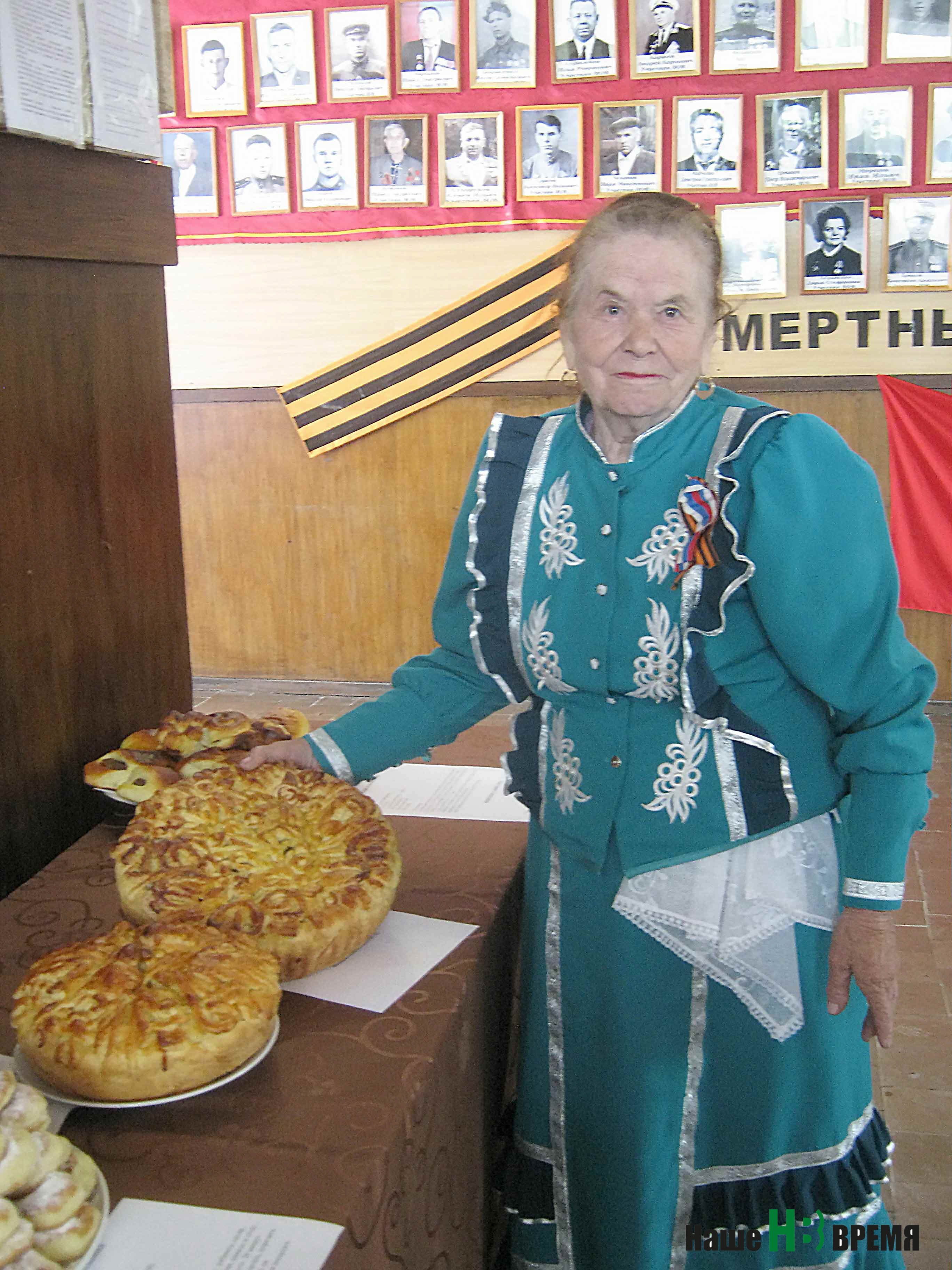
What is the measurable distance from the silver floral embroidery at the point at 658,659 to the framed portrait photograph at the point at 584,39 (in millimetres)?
3820

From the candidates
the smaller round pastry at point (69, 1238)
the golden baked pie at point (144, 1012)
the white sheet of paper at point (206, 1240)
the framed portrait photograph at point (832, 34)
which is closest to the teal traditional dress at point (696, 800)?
the golden baked pie at point (144, 1012)

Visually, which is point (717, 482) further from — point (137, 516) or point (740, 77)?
point (740, 77)

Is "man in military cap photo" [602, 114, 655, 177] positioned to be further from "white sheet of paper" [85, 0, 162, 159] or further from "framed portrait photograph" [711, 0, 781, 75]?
"white sheet of paper" [85, 0, 162, 159]

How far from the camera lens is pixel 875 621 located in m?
1.27

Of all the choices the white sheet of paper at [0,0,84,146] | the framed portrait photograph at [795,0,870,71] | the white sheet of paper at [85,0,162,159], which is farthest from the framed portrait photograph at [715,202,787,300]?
the white sheet of paper at [0,0,84,146]

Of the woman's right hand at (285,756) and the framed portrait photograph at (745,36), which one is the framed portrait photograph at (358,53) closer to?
the framed portrait photograph at (745,36)

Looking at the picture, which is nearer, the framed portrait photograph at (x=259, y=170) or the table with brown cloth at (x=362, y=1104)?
the table with brown cloth at (x=362, y=1104)

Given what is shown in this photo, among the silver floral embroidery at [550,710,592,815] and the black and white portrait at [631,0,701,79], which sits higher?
the black and white portrait at [631,0,701,79]

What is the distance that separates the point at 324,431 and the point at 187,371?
68 centimetres

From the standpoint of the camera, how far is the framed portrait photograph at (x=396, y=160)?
184 inches

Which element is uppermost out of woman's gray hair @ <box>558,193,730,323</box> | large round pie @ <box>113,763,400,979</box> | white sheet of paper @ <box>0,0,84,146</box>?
white sheet of paper @ <box>0,0,84,146</box>

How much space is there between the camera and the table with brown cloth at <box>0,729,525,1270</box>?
3.04 feet

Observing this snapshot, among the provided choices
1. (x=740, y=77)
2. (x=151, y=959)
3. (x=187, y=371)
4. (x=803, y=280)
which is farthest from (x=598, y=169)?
(x=151, y=959)

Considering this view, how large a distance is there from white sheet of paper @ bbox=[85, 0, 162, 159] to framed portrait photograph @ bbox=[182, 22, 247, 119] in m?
3.23
